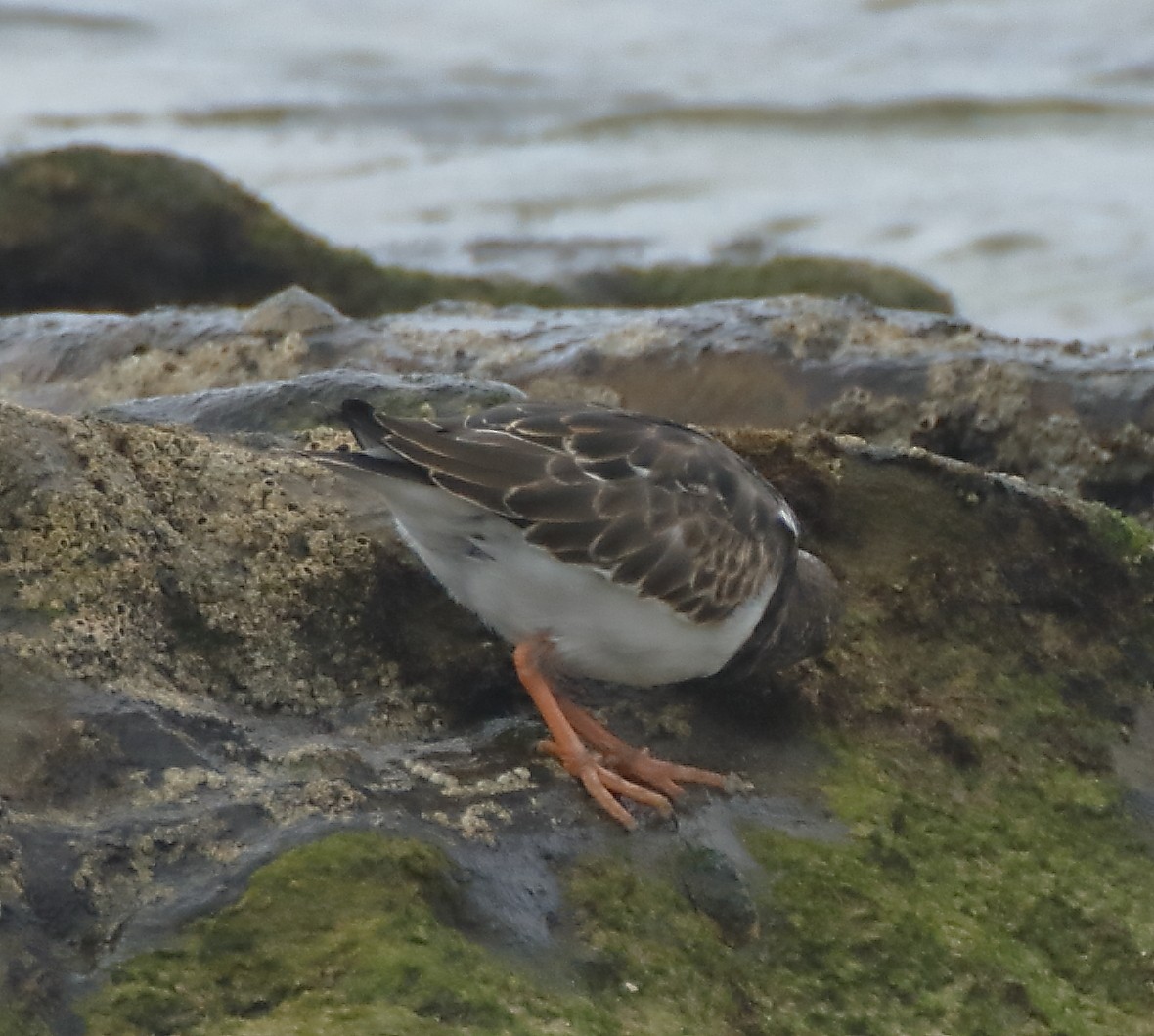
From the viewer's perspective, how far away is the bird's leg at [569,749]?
3.38 m

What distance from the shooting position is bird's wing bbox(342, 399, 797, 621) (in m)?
3.66

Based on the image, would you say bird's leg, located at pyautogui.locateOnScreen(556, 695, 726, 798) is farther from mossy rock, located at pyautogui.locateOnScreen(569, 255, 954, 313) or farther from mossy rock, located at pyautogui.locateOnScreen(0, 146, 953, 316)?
mossy rock, located at pyautogui.locateOnScreen(0, 146, 953, 316)

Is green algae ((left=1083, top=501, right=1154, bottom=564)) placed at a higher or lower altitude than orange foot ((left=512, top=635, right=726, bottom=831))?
higher

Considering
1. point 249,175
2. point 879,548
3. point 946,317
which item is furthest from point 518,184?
point 879,548

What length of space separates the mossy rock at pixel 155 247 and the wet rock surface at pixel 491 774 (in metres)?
4.68

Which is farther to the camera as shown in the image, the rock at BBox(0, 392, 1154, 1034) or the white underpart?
the white underpart

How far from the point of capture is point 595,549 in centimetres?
371

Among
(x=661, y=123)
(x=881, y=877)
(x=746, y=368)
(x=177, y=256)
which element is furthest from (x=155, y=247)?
(x=661, y=123)

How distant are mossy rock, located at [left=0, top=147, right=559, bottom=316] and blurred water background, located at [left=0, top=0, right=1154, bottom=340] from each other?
192 centimetres

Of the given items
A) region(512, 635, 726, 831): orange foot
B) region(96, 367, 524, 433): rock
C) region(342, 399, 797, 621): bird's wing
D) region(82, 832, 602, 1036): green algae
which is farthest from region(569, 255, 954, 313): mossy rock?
region(82, 832, 602, 1036): green algae

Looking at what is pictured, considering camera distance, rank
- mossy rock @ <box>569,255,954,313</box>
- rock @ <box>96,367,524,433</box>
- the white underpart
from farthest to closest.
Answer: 1. mossy rock @ <box>569,255,954,313</box>
2. rock @ <box>96,367,524,433</box>
3. the white underpart

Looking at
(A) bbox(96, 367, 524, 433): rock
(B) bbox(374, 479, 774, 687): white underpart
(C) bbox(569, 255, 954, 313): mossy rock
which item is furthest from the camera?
(C) bbox(569, 255, 954, 313): mossy rock

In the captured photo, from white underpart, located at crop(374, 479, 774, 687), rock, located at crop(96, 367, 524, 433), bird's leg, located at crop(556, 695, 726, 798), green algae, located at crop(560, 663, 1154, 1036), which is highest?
rock, located at crop(96, 367, 524, 433)

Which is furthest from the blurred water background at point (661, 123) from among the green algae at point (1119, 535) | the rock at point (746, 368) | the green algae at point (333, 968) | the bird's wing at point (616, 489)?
the green algae at point (333, 968)
